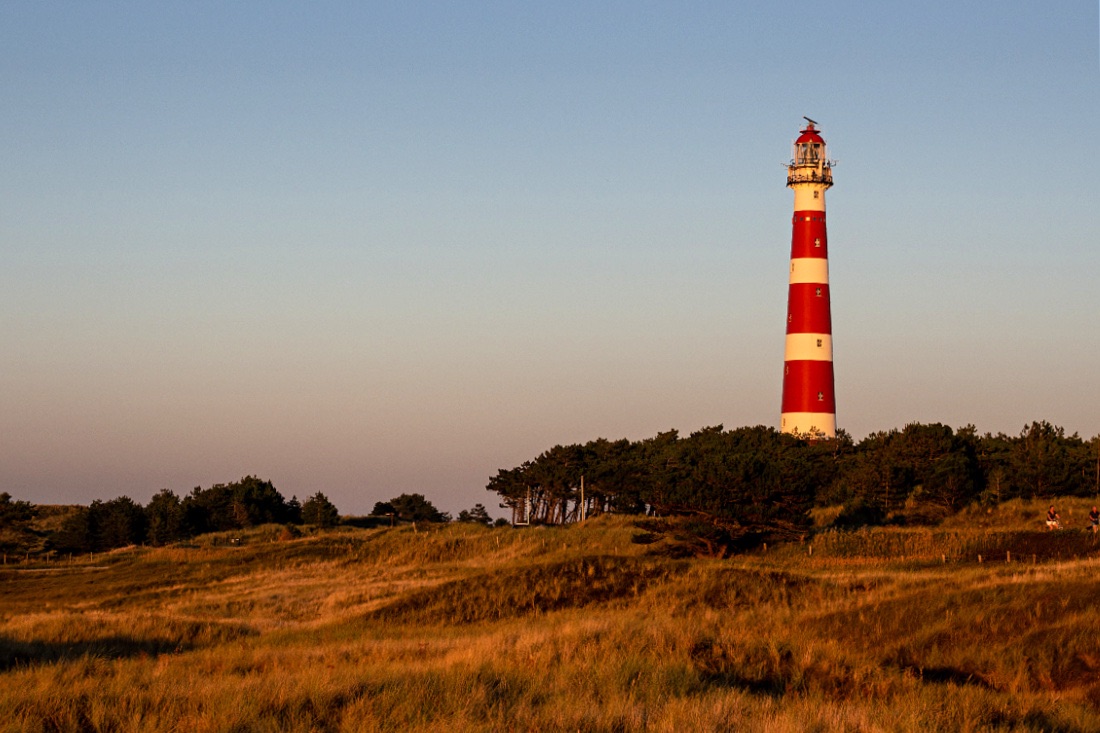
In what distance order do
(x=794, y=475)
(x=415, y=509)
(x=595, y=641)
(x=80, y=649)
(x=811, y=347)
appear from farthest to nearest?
(x=415, y=509)
(x=811, y=347)
(x=794, y=475)
(x=80, y=649)
(x=595, y=641)

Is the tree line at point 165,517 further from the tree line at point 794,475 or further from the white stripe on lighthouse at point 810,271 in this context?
the white stripe on lighthouse at point 810,271

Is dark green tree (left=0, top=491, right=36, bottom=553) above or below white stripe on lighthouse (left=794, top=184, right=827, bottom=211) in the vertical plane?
below

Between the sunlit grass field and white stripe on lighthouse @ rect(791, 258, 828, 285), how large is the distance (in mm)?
18379

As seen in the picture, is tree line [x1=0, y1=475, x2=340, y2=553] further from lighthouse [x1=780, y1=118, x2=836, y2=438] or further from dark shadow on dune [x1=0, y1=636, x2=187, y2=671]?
dark shadow on dune [x1=0, y1=636, x2=187, y2=671]

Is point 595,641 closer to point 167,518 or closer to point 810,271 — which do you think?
point 810,271

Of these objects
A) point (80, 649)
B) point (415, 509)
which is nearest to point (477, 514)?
point (415, 509)

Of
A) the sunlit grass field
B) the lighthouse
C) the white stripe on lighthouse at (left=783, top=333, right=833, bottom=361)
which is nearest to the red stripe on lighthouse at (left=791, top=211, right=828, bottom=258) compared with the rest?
the lighthouse

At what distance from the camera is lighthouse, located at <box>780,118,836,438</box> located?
71.7 m

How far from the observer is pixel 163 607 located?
46.5 m

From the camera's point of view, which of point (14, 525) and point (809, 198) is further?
point (14, 525)

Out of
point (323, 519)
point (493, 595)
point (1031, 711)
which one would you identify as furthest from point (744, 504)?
point (323, 519)

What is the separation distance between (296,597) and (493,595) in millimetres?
9499

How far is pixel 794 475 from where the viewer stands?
170 ft

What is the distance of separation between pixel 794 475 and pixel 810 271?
23.1 meters
